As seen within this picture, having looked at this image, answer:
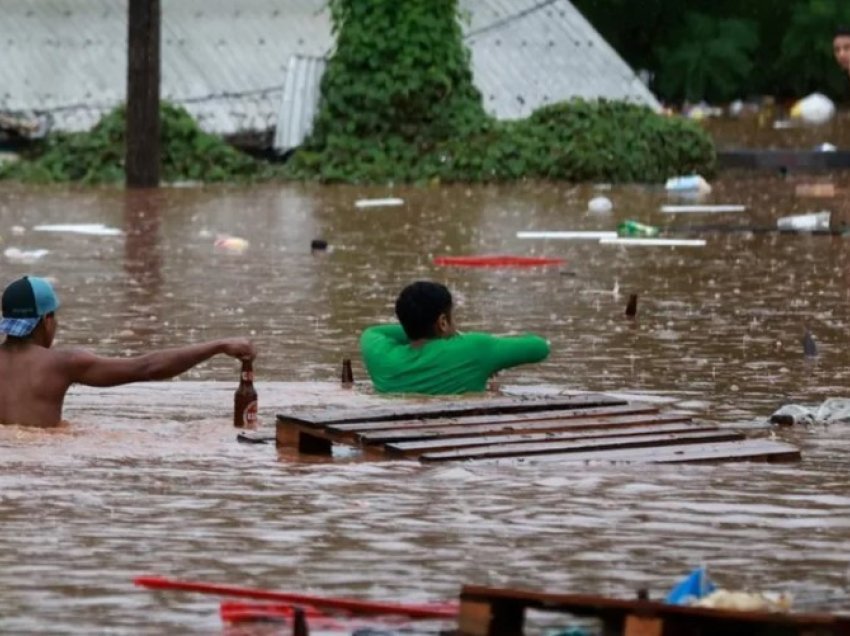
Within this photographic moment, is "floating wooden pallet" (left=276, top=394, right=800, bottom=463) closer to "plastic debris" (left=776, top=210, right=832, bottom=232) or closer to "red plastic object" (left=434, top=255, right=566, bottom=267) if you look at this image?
"red plastic object" (left=434, top=255, right=566, bottom=267)

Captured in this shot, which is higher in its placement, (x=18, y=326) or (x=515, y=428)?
(x=18, y=326)

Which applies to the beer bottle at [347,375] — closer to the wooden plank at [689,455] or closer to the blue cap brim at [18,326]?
the blue cap brim at [18,326]

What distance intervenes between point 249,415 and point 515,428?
3.99 feet

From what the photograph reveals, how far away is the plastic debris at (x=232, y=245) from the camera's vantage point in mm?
18812

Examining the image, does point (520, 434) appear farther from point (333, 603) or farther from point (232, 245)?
point (232, 245)

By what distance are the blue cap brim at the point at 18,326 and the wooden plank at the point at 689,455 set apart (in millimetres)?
1994

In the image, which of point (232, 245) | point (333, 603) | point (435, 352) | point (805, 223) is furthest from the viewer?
point (805, 223)

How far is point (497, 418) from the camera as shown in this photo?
9609 mm

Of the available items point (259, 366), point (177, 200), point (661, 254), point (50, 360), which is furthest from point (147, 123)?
point (50, 360)

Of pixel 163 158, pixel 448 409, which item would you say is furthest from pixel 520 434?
pixel 163 158

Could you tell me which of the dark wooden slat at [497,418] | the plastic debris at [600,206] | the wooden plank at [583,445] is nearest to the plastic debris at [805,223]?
the plastic debris at [600,206]

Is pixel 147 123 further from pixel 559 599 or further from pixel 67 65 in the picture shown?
pixel 559 599

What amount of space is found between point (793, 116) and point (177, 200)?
1600cm

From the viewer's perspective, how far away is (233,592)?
649 centimetres
